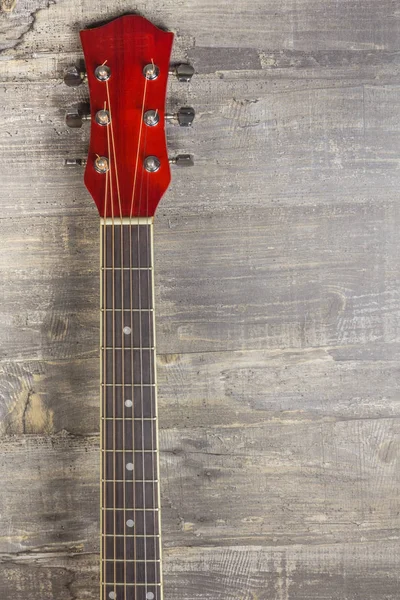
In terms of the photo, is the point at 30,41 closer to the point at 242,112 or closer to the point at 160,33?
the point at 160,33

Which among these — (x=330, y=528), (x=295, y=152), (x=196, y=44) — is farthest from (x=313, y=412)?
(x=196, y=44)

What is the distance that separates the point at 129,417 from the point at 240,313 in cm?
39

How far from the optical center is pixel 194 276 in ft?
4.43

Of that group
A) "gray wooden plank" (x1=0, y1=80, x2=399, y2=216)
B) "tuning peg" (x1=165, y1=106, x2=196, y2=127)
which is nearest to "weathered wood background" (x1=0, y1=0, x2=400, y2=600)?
"gray wooden plank" (x1=0, y1=80, x2=399, y2=216)

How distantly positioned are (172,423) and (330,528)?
50cm

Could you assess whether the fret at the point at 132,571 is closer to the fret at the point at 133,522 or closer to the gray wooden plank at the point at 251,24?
the fret at the point at 133,522

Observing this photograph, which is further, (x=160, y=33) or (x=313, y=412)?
(x=313, y=412)

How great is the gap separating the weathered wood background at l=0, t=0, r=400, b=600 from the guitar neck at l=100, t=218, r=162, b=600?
17 centimetres

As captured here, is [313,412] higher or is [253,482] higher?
[313,412]

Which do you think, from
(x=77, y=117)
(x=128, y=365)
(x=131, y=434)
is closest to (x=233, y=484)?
(x=131, y=434)

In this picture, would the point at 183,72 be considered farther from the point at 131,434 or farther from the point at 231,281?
the point at 131,434

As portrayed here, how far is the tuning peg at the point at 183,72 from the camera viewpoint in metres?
1.21

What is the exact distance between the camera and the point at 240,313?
4.44ft

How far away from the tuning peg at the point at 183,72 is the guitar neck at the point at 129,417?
13.8 inches
